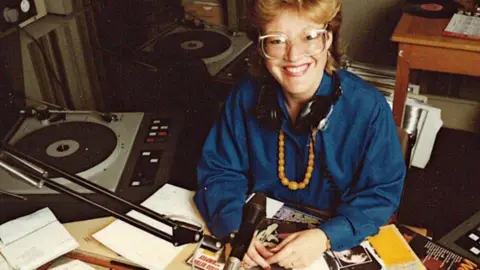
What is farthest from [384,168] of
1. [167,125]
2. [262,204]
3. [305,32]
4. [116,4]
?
[116,4]

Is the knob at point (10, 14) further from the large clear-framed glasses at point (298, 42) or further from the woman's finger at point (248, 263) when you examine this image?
the woman's finger at point (248, 263)

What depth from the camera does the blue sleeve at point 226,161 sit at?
1322mm

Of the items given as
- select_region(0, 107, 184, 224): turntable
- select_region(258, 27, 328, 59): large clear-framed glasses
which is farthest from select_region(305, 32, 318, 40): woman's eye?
select_region(0, 107, 184, 224): turntable

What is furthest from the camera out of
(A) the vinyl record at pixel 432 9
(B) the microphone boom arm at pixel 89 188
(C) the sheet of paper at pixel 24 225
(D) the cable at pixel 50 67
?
(A) the vinyl record at pixel 432 9

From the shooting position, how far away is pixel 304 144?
134 centimetres

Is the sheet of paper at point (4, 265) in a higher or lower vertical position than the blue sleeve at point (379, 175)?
lower

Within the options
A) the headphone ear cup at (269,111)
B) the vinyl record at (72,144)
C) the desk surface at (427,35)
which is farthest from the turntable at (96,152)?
the desk surface at (427,35)

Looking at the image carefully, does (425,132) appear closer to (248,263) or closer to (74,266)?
(248,263)

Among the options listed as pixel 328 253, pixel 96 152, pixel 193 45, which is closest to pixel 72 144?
pixel 96 152

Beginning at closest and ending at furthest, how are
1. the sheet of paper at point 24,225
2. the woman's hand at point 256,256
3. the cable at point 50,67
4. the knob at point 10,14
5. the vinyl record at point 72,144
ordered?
1. the woman's hand at point 256,256
2. the sheet of paper at point 24,225
3. the vinyl record at point 72,144
4. the knob at point 10,14
5. the cable at point 50,67

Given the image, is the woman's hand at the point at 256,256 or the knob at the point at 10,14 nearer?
the woman's hand at the point at 256,256

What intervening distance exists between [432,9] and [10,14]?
5.67ft

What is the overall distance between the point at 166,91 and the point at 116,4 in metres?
0.42

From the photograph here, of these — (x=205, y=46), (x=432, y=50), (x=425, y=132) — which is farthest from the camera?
(x=425, y=132)
